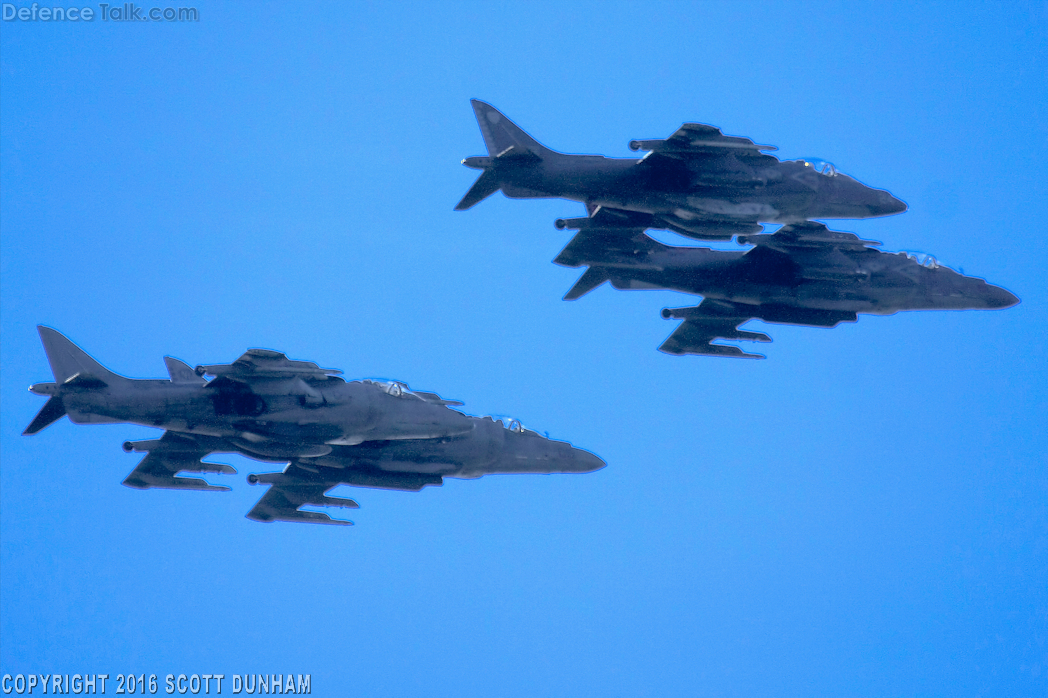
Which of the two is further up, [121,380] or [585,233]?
[585,233]

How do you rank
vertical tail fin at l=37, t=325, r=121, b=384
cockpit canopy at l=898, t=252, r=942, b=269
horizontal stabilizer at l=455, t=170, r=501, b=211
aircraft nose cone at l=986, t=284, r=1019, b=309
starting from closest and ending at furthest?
vertical tail fin at l=37, t=325, r=121, b=384 → horizontal stabilizer at l=455, t=170, r=501, b=211 → cockpit canopy at l=898, t=252, r=942, b=269 → aircraft nose cone at l=986, t=284, r=1019, b=309

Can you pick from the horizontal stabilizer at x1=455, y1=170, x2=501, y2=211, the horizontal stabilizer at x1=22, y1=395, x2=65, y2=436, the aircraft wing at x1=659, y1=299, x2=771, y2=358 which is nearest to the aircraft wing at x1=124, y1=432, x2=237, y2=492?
the horizontal stabilizer at x1=22, y1=395, x2=65, y2=436

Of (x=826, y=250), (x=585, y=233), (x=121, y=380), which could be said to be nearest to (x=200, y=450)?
(x=121, y=380)

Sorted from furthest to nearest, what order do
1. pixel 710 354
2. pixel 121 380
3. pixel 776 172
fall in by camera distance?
pixel 710 354 < pixel 776 172 < pixel 121 380

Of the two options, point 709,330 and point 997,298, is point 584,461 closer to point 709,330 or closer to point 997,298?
point 709,330

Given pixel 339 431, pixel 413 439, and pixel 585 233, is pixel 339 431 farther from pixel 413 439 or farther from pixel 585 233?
pixel 585 233

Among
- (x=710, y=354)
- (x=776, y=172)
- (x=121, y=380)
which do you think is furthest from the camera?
(x=710, y=354)

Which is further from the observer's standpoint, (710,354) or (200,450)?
(710,354)

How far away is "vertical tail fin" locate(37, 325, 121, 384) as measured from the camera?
41.5 metres

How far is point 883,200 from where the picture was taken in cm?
4612

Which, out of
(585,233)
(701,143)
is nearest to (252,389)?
(585,233)

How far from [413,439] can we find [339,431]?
12.5 ft

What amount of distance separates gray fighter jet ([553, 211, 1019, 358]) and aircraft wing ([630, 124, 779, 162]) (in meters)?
3.85

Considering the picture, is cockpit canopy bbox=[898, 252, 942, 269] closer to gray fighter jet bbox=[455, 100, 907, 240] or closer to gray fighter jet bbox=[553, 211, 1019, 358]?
gray fighter jet bbox=[553, 211, 1019, 358]
